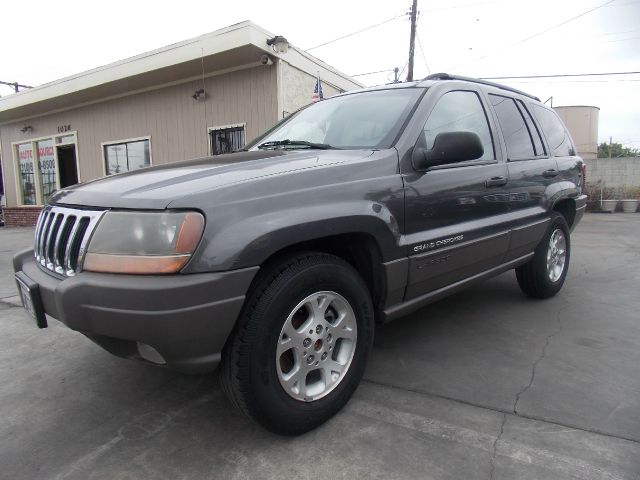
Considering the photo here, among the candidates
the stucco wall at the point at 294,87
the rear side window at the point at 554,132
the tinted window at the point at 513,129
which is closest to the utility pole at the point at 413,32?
the stucco wall at the point at 294,87

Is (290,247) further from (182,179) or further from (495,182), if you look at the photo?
(495,182)

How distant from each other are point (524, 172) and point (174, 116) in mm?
8228

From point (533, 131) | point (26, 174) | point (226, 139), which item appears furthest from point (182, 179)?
point (26, 174)

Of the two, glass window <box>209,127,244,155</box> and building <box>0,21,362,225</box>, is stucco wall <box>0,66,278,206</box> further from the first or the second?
glass window <box>209,127,244,155</box>

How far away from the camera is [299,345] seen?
2.06 m

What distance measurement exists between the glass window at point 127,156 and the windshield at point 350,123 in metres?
8.15

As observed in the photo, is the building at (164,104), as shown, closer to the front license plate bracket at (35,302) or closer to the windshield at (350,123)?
the windshield at (350,123)

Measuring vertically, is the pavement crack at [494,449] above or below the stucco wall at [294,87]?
below

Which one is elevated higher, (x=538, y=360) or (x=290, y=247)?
(x=290, y=247)

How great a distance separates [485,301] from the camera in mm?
4277

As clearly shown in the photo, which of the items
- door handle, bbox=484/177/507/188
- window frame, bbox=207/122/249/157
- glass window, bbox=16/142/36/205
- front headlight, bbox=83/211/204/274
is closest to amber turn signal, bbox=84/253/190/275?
front headlight, bbox=83/211/204/274

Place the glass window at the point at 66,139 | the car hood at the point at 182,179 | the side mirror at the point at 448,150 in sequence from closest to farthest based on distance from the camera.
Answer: the car hood at the point at 182,179 < the side mirror at the point at 448,150 < the glass window at the point at 66,139

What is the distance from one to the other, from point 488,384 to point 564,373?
1.77ft

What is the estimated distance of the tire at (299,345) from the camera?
187cm
